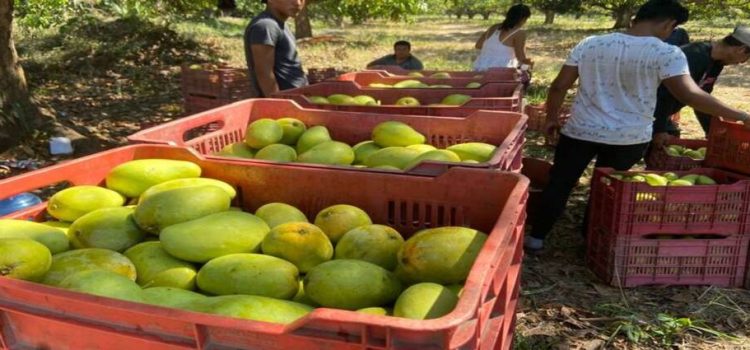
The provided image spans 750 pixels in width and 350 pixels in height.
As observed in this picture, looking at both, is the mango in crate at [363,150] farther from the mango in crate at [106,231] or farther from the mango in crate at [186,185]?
the mango in crate at [106,231]

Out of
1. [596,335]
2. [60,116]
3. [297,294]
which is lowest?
[596,335]

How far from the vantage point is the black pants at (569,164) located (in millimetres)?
3783

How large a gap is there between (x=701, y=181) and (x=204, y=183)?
306 centimetres

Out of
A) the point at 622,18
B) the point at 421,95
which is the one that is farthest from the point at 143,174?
the point at 622,18

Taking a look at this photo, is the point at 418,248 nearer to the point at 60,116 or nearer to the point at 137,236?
the point at 137,236

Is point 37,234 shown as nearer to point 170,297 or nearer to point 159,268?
point 159,268

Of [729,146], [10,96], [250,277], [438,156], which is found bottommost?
[729,146]

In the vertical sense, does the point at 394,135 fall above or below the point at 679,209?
above

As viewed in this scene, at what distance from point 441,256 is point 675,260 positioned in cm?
256

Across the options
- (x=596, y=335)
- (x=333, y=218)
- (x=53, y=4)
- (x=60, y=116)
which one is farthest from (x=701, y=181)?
(x=53, y=4)

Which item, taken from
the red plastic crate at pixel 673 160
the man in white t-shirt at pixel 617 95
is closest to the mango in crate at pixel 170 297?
the man in white t-shirt at pixel 617 95

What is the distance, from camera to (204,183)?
2018 mm

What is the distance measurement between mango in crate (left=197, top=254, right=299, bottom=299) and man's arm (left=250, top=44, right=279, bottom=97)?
267 centimetres

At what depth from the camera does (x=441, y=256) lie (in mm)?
1495
